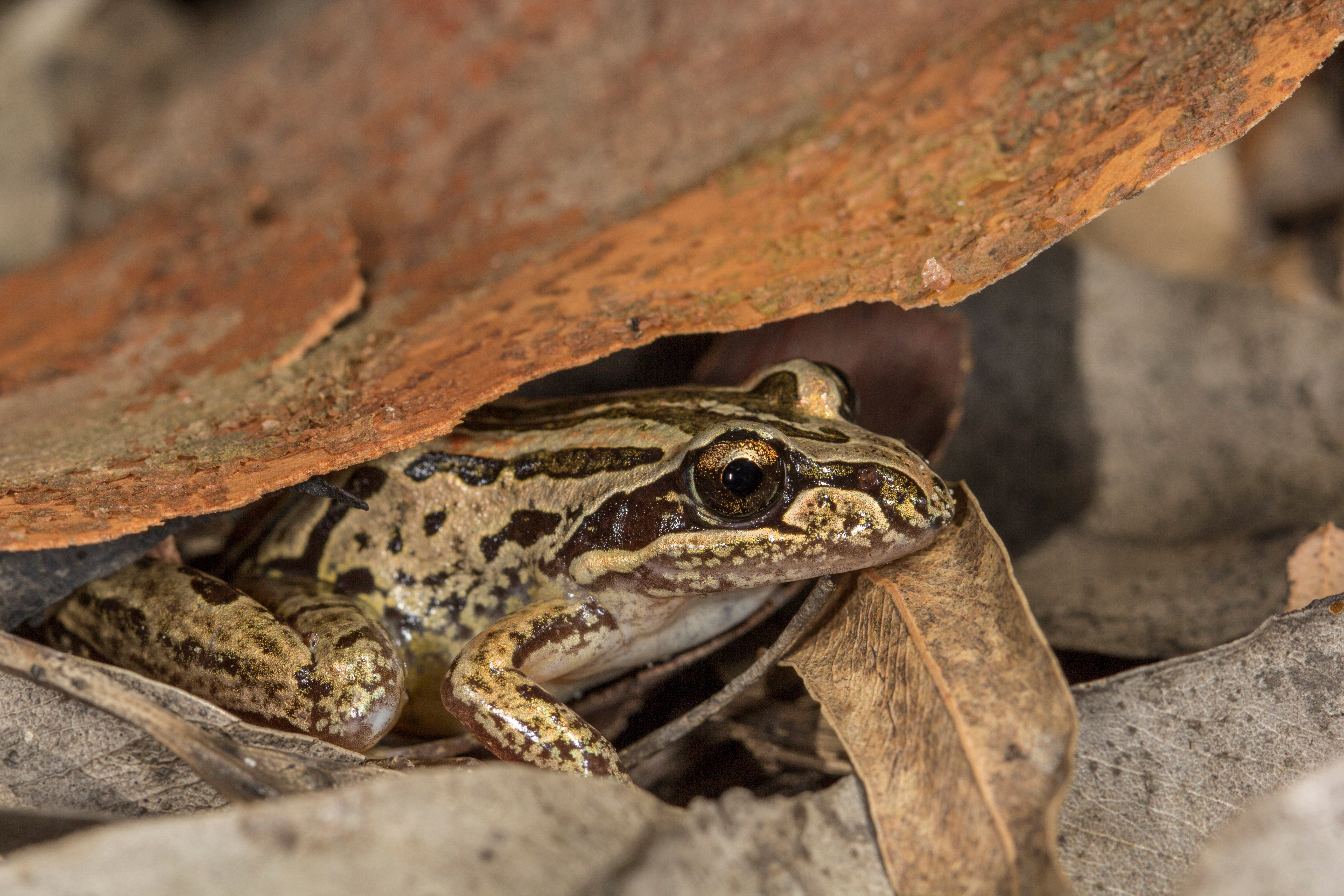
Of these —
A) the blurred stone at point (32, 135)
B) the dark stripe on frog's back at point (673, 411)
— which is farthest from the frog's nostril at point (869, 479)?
the blurred stone at point (32, 135)

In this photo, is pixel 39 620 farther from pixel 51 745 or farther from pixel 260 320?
pixel 260 320

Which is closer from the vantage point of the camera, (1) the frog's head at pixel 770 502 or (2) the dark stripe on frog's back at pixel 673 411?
(1) the frog's head at pixel 770 502

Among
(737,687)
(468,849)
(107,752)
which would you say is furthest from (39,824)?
(737,687)

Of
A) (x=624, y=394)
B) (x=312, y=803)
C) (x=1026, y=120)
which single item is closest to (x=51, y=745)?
(x=312, y=803)

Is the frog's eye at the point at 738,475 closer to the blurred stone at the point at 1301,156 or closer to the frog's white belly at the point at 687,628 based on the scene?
the frog's white belly at the point at 687,628

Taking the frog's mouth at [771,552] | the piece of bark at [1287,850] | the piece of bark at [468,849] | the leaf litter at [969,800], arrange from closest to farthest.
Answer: the piece of bark at [1287,850] → the piece of bark at [468,849] → the leaf litter at [969,800] → the frog's mouth at [771,552]

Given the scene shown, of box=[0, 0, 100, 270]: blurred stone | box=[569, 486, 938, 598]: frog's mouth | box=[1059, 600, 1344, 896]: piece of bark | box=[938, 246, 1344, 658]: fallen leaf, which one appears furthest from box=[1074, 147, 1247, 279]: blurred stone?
box=[0, 0, 100, 270]: blurred stone

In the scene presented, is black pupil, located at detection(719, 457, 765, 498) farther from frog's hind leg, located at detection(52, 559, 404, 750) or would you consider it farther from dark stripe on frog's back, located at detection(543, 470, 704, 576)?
frog's hind leg, located at detection(52, 559, 404, 750)
